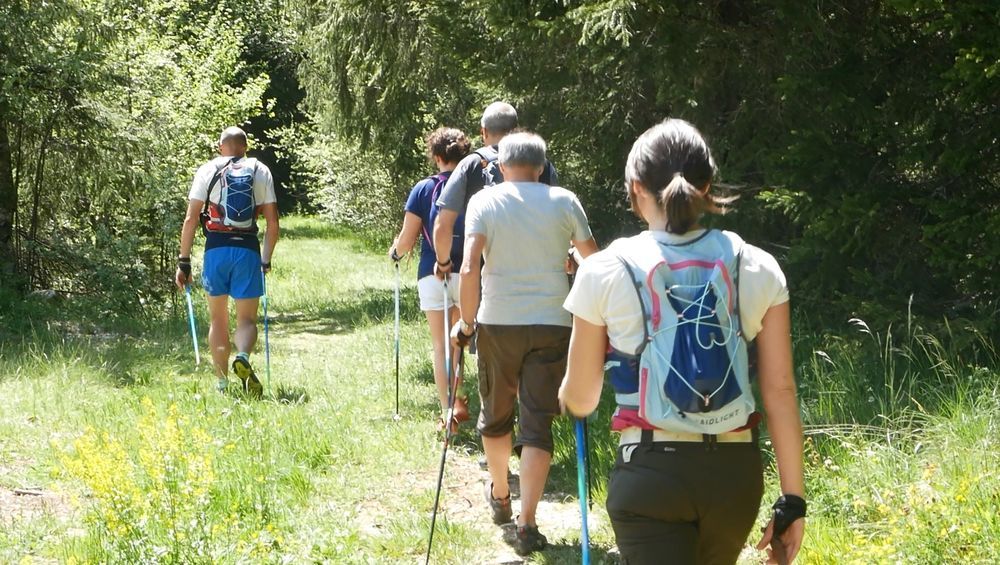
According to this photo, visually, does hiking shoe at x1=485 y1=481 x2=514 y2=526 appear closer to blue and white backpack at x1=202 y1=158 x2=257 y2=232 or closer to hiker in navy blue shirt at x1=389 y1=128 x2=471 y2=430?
hiker in navy blue shirt at x1=389 y1=128 x2=471 y2=430

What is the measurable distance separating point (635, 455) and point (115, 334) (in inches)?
410

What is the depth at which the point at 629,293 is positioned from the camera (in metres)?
2.88

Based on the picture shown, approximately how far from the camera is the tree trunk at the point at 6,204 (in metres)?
13.9

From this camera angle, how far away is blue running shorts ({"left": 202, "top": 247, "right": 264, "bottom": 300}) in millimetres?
8695

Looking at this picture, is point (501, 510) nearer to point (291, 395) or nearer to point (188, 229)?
point (291, 395)

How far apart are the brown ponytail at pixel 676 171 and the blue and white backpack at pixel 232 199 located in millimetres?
6044

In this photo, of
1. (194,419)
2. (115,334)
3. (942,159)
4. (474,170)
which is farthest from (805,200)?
(115,334)

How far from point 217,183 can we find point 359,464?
2717 mm

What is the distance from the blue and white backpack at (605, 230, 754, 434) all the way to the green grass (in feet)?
5.42

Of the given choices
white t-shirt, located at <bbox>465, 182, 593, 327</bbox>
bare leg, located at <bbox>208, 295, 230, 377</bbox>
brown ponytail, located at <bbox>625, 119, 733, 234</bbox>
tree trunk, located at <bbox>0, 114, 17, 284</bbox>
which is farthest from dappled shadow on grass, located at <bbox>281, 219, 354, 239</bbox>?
brown ponytail, located at <bbox>625, 119, 733, 234</bbox>

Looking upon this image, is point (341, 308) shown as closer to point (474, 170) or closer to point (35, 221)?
point (35, 221)

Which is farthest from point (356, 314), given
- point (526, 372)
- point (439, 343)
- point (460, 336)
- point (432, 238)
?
point (526, 372)

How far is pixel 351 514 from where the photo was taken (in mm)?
5918

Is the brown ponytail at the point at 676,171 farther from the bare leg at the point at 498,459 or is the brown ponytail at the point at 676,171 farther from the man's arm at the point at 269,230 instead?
the man's arm at the point at 269,230
